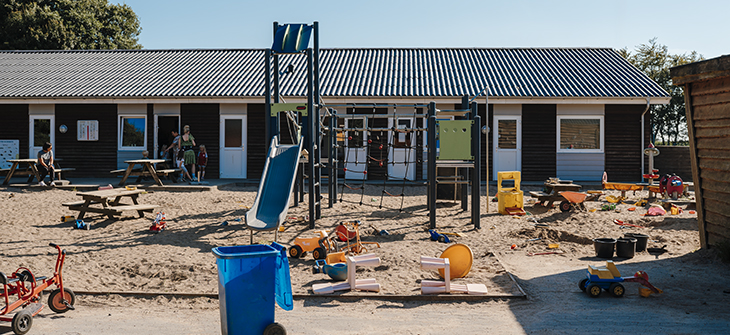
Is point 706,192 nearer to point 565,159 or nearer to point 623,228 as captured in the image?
point 623,228

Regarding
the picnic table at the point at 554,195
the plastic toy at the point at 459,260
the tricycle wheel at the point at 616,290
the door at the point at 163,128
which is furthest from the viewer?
the door at the point at 163,128

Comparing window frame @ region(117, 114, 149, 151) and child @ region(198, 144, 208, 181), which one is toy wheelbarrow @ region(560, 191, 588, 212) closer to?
child @ region(198, 144, 208, 181)

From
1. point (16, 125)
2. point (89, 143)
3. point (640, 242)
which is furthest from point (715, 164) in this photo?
point (16, 125)

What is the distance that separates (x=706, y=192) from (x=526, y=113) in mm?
10510

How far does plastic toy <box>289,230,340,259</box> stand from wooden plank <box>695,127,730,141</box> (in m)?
5.18

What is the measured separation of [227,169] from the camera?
17656mm

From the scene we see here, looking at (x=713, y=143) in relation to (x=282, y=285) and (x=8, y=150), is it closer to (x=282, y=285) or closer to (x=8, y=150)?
(x=282, y=285)

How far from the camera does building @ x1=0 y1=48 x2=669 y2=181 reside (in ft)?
55.5

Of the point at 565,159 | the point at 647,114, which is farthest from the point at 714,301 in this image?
the point at 647,114

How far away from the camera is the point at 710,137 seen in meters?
6.59

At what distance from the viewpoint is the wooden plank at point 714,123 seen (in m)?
6.21

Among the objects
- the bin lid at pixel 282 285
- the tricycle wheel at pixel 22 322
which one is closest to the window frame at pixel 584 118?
the bin lid at pixel 282 285

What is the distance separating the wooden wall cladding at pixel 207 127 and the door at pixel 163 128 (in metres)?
0.49

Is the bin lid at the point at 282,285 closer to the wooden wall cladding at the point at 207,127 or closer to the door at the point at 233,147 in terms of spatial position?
the door at the point at 233,147
